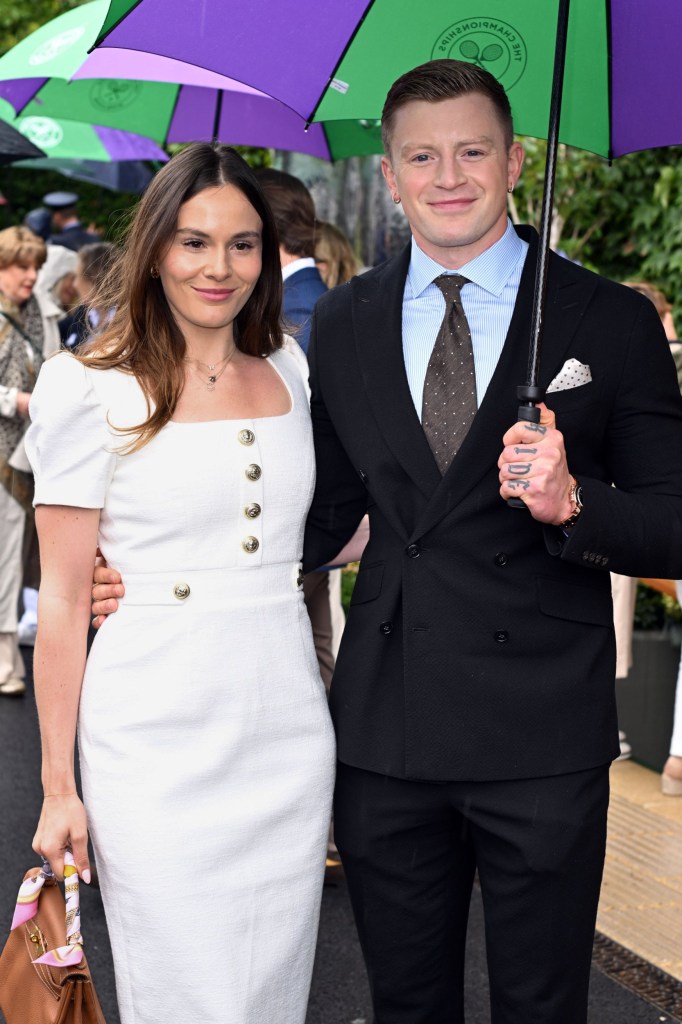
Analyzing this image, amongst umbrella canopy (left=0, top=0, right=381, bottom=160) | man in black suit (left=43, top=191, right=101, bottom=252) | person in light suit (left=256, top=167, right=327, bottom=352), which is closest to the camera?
person in light suit (left=256, top=167, right=327, bottom=352)

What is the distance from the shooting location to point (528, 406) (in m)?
2.84

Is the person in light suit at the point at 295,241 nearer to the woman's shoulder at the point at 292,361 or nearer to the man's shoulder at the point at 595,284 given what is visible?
the woman's shoulder at the point at 292,361

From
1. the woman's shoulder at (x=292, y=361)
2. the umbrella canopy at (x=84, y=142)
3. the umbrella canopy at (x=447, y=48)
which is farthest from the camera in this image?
the umbrella canopy at (x=84, y=142)

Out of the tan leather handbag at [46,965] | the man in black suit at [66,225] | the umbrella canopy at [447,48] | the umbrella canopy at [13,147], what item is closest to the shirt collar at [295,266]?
the umbrella canopy at [447,48]

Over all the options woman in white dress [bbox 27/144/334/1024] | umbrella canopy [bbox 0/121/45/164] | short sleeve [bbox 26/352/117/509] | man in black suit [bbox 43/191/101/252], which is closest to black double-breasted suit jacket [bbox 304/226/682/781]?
woman in white dress [bbox 27/144/334/1024]

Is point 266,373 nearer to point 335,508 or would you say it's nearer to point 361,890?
point 335,508

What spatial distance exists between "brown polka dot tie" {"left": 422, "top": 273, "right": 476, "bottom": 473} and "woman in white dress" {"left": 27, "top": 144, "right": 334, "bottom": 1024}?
36 cm

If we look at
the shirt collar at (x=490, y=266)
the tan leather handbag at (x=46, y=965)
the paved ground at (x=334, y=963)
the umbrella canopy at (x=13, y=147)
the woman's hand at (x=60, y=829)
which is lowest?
the paved ground at (x=334, y=963)

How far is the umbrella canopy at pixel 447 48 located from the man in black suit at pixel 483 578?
1.87 ft

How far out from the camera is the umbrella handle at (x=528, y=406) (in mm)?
2807

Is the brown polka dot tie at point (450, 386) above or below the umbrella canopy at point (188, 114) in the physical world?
below

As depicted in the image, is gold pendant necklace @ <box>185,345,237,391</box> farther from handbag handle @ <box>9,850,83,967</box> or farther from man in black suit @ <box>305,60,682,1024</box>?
handbag handle @ <box>9,850,83,967</box>

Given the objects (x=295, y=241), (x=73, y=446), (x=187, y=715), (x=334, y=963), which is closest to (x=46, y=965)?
(x=187, y=715)

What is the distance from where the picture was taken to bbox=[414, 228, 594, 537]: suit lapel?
3.01 metres
